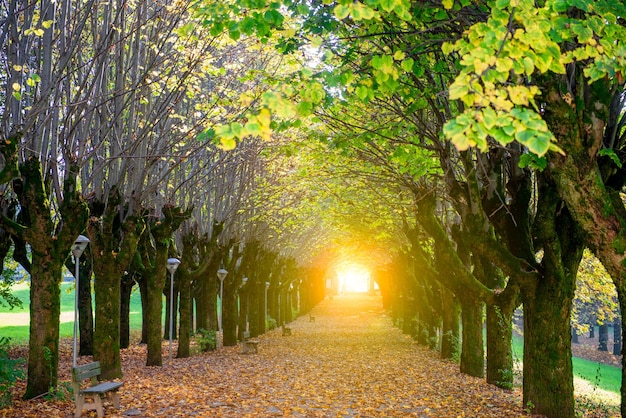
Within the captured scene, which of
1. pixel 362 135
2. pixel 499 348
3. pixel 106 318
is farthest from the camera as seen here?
pixel 499 348

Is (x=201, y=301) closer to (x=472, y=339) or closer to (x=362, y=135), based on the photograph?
(x=472, y=339)

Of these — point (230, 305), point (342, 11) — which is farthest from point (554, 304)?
point (230, 305)

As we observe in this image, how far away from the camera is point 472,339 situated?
53.3ft

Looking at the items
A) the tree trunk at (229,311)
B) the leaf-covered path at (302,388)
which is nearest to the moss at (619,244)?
the leaf-covered path at (302,388)

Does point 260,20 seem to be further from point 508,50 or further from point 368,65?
point 508,50

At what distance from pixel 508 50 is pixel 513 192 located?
631 cm

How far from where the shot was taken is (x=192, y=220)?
74.6 feet

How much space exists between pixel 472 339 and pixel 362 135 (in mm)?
7919

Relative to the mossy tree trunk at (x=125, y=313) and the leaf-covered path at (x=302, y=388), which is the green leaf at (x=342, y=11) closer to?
the leaf-covered path at (x=302, y=388)

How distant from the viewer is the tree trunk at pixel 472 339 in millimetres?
15914

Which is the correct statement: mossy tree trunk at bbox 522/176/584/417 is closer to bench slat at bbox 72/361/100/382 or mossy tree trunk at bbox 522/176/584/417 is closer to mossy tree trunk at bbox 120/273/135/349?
bench slat at bbox 72/361/100/382

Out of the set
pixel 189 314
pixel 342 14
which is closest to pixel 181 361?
pixel 189 314

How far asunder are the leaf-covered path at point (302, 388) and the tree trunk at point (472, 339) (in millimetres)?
449

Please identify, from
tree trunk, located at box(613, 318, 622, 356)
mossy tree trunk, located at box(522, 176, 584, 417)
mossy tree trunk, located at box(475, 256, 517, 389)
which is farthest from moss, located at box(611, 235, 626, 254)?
tree trunk, located at box(613, 318, 622, 356)
